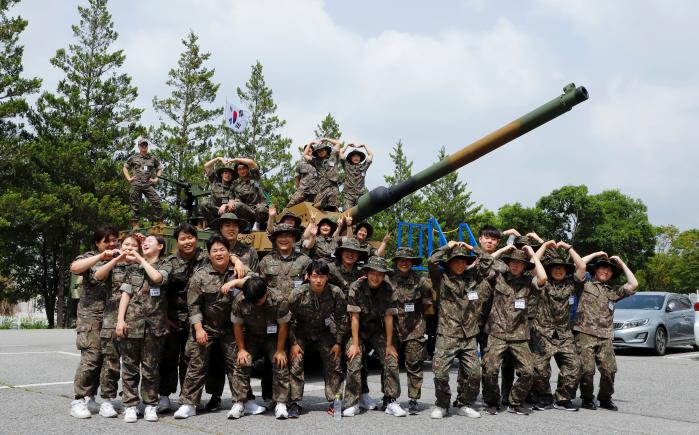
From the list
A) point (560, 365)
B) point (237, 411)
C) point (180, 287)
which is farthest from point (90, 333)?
point (560, 365)

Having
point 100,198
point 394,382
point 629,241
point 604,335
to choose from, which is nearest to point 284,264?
point 394,382

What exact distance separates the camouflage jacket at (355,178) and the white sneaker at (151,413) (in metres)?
5.08

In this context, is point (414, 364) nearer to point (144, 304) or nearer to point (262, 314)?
point (262, 314)

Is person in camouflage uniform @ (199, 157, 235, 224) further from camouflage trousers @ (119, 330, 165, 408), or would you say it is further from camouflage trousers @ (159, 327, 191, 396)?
camouflage trousers @ (119, 330, 165, 408)

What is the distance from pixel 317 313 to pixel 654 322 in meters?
9.08

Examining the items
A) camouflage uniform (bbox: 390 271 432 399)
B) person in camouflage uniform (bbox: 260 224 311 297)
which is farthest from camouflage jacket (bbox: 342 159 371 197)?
camouflage uniform (bbox: 390 271 432 399)

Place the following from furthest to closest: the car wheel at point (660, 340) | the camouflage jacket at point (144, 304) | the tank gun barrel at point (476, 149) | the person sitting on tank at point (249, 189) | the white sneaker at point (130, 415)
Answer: the car wheel at point (660, 340) → the person sitting on tank at point (249, 189) → the tank gun barrel at point (476, 149) → the camouflage jacket at point (144, 304) → the white sneaker at point (130, 415)

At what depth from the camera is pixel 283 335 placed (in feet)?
20.0

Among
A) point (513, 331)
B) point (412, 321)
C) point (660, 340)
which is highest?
point (412, 321)

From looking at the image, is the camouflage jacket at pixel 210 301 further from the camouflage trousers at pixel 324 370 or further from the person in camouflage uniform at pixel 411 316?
the person in camouflage uniform at pixel 411 316

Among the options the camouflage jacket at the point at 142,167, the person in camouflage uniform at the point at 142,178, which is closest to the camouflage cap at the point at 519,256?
the person in camouflage uniform at the point at 142,178

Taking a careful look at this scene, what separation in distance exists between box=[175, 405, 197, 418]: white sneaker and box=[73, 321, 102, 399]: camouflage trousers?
876 mm

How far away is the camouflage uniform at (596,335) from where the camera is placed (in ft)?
21.9

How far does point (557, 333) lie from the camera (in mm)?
6777
